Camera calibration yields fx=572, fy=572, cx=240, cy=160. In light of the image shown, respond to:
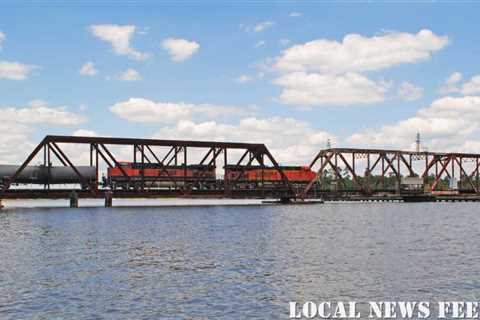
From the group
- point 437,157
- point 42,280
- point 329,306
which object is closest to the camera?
point 329,306

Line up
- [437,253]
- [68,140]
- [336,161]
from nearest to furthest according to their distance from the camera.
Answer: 1. [437,253]
2. [68,140]
3. [336,161]

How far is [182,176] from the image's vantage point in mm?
114188

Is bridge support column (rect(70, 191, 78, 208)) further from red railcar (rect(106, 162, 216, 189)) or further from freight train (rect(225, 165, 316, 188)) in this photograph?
freight train (rect(225, 165, 316, 188))

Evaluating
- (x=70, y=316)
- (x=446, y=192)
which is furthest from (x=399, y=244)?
(x=446, y=192)

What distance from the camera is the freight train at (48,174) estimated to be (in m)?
98.8

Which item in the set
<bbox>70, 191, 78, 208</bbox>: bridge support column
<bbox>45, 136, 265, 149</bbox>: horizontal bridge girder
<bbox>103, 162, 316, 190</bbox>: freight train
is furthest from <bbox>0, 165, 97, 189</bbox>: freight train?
<bbox>45, 136, 265, 149</bbox>: horizontal bridge girder

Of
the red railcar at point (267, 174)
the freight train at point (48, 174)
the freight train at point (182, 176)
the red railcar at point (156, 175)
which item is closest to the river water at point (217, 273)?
the freight train at point (48, 174)

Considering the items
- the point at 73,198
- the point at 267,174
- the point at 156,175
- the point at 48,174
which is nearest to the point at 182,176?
the point at 156,175

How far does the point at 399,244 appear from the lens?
48781 mm

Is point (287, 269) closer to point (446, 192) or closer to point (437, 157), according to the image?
point (437, 157)

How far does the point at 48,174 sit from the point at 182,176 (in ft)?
85.8

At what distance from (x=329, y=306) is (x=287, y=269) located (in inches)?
381

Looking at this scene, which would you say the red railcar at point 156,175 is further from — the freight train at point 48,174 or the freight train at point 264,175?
the freight train at point 264,175

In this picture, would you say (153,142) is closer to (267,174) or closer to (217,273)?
(267,174)
